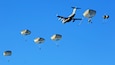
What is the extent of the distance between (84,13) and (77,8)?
2720 mm

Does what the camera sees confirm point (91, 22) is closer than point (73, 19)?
Yes

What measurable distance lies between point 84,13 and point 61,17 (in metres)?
6.72

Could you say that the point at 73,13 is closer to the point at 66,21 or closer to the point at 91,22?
the point at 66,21

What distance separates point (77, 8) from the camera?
7313 inches

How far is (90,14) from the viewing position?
7200 inches

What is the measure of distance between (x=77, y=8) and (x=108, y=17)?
10349 mm

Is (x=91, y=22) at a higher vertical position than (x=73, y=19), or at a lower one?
lower

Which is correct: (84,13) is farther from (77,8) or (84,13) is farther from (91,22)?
(91,22)

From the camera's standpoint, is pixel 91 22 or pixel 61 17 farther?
pixel 61 17

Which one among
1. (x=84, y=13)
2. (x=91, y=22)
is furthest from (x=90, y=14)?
(x=91, y=22)

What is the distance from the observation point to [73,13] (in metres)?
184

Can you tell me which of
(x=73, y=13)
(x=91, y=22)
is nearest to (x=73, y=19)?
(x=73, y=13)

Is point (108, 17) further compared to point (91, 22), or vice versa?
point (108, 17)

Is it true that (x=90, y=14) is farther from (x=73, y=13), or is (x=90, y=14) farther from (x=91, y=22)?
(x=91, y=22)
